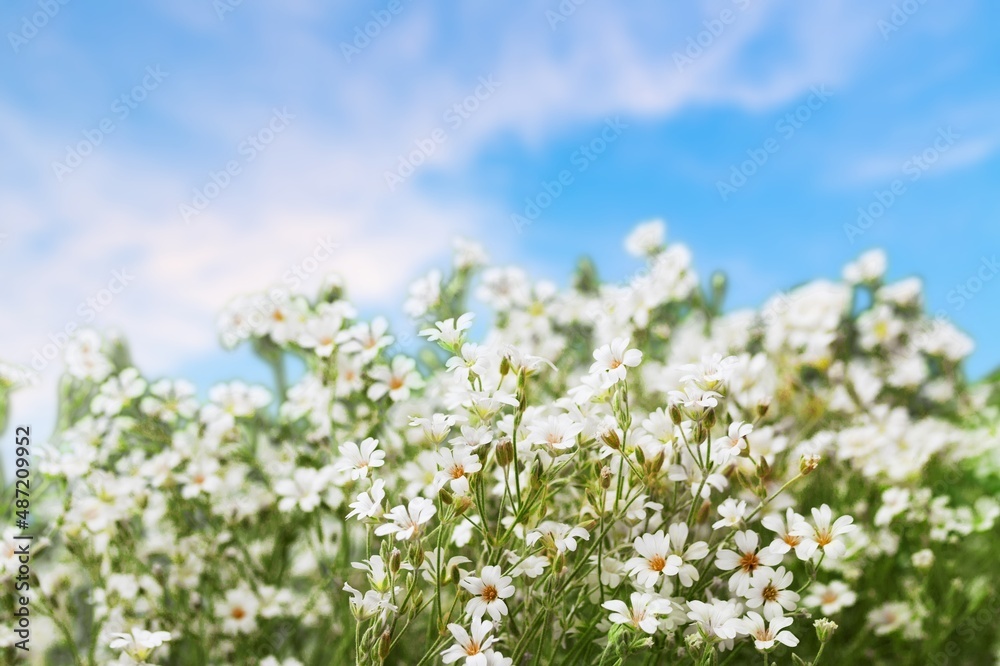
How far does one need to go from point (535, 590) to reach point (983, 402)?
84.4 inches

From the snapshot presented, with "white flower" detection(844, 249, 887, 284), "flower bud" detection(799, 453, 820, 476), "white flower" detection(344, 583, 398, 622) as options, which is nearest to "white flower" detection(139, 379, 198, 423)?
"white flower" detection(344, 583, 398, 622)

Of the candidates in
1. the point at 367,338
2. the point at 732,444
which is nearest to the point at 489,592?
the point at 732,444

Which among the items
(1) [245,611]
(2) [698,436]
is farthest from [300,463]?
(2) [698,436]

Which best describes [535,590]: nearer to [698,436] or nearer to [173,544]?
[698,436]

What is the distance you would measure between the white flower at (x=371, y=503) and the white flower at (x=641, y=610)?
1.01ft

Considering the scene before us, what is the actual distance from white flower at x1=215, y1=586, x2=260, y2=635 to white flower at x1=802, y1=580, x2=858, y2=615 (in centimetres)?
102

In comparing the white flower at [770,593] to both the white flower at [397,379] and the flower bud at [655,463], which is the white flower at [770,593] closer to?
the flower bud at [655,463]

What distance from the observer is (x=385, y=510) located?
122 cm

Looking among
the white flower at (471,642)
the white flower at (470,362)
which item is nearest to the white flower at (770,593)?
the white flower at (471,642)

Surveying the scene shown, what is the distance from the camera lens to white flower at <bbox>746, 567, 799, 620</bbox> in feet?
3.85

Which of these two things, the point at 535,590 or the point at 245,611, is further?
the point at 245,611

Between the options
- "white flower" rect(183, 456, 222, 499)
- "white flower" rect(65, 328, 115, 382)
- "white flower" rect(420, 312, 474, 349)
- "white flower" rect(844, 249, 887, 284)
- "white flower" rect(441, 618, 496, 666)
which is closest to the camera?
"white flower" rect(441, 618, 496, 666)

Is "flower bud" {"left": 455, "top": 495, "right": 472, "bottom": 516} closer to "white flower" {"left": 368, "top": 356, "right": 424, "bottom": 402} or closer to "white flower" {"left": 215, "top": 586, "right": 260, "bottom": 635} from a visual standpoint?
"white flower" {"left": 368, "top": 356, "right": 424, "bottom": 402}

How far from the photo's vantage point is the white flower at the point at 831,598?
1.65 metres
